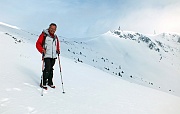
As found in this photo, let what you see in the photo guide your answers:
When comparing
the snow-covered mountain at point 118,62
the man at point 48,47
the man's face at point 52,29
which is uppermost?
the man's face at point 52,29

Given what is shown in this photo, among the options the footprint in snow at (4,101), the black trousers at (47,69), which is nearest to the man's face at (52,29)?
the black trousers at (47,69)

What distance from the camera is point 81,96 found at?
9.28m

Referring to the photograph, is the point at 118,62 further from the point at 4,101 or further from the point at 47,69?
the point at 4,101

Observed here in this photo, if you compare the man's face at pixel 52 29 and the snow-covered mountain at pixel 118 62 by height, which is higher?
the man's face at pixel 52 29

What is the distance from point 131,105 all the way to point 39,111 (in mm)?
4432

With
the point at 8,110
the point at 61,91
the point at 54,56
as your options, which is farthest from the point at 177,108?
the point at 8,110

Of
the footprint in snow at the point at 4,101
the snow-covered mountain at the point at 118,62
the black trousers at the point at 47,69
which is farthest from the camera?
the snow-covered mountain at the point at 118,62

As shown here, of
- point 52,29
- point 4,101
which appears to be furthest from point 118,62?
point 4,101

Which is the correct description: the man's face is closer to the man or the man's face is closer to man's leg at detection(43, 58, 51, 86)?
the man

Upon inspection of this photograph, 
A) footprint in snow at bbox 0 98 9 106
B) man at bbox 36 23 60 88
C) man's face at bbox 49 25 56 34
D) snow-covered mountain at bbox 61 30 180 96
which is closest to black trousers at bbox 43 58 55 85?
man at bbox 36 23 60 88

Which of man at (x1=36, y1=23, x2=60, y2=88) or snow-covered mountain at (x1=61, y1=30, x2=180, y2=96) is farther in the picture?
snow-covered mountain at (x1=61, y1=30, x2=180, y2=96)

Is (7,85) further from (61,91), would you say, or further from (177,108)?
(177,108)

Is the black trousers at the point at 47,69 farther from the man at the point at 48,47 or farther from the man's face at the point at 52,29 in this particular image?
the man's face at the point at 52,29

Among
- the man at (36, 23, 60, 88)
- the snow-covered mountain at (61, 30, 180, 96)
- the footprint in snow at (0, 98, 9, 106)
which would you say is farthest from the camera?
the snow-covered mountain at (61, 30, 180, 96)
